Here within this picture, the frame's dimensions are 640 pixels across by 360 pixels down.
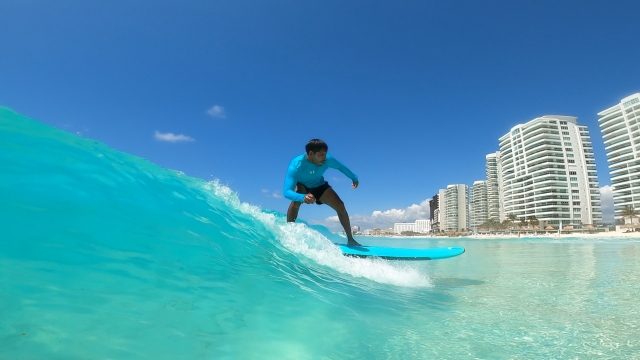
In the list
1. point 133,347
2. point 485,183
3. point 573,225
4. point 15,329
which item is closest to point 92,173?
point 15,329

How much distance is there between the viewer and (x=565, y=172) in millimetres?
98250

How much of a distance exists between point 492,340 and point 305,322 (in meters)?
1.49

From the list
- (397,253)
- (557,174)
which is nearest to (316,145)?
(397,253)

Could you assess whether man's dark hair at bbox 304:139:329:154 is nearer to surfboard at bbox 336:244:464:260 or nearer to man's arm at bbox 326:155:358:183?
man's arm at bbox 326:155:358:183

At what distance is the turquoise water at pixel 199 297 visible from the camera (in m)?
2.03

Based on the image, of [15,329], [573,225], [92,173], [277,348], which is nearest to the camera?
[15,329]

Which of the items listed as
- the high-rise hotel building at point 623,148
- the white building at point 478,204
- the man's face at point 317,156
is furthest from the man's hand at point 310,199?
the white building at point 478,204

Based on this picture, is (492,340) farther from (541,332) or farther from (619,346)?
(619,346)

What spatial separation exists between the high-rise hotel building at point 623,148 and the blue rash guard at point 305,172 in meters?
107

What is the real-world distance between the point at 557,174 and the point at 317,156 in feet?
384

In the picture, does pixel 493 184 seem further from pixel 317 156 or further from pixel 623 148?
pixel 317 156

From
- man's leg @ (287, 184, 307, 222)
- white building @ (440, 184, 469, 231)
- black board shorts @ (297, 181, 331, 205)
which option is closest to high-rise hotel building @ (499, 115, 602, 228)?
white building @ (440, 184, 469, 231)

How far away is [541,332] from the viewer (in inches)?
108

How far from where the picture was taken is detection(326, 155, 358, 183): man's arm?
6877 millimetres
